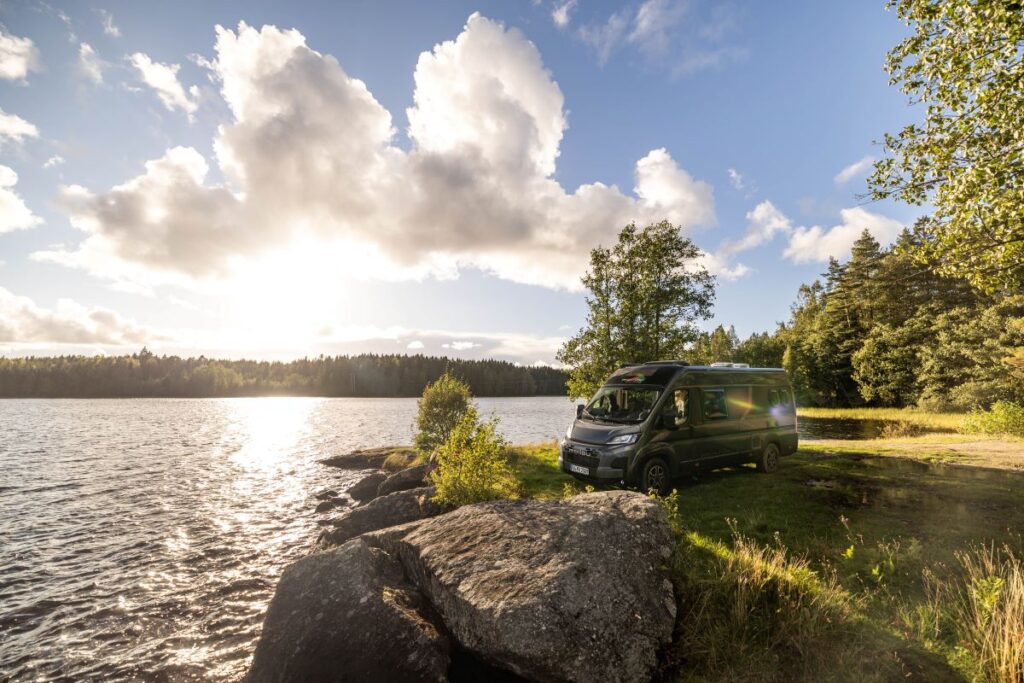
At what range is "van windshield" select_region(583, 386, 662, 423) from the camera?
418 inches

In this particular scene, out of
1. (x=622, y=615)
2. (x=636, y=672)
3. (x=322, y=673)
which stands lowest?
(x=322, y=673)

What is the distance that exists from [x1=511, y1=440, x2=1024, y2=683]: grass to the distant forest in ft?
415

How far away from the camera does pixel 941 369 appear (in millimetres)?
36906

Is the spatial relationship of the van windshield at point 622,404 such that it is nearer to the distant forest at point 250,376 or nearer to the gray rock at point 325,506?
the gray rock at point 325,506

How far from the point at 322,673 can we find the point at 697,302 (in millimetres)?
20920

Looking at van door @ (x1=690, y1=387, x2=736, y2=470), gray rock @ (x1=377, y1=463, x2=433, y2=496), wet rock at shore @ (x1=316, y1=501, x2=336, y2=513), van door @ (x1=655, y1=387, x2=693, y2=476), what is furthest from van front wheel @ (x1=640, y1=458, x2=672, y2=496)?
wet rock at shore @ (x1=316, y1=501, x2=336, y2=513)

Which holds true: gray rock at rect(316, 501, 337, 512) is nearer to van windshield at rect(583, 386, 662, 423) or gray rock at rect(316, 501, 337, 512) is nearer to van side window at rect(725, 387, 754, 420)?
van windshield at rect(583, 386, 662, 423)

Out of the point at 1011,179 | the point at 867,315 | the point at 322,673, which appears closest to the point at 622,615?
the point at 322,673

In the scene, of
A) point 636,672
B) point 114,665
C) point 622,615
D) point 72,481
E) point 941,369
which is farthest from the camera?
point 941,369

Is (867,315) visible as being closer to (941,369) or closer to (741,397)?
(941,369)

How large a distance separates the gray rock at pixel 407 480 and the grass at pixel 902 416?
1230 inches

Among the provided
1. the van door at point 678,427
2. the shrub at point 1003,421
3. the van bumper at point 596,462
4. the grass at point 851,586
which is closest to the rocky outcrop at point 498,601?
the grass at point 851,586

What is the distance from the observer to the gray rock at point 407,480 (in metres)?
15.6

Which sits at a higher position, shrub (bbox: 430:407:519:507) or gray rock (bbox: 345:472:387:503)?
shrub (bbox: 430:407:519:507)
